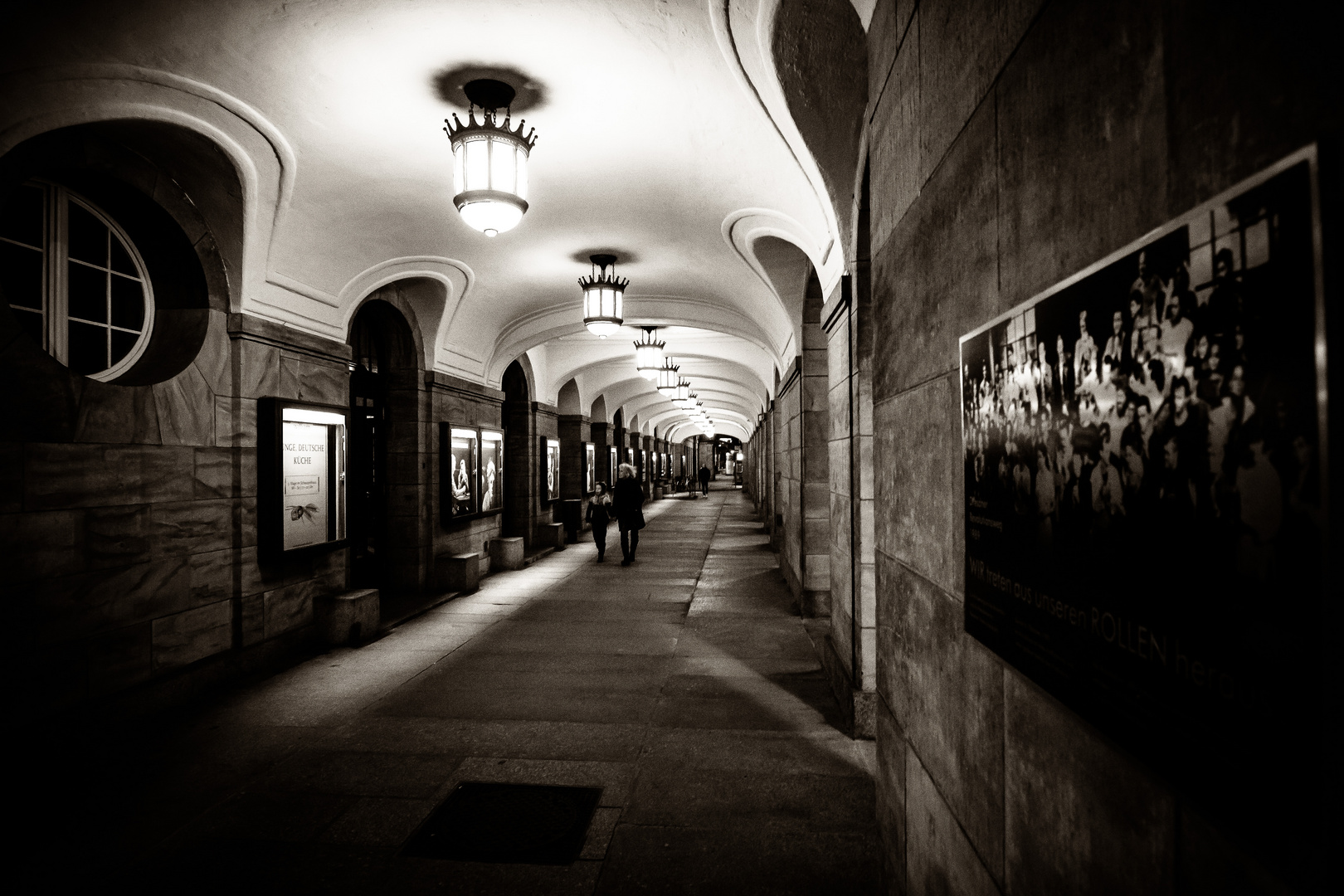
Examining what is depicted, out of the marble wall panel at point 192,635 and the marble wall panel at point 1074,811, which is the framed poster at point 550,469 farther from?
the marble wall panel at point 1074,811

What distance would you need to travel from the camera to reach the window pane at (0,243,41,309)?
4.48 metres

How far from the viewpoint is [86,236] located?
5.13m

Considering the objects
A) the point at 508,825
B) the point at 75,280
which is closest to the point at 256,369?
the point at 75,280

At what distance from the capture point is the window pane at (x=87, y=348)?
16.4 ft

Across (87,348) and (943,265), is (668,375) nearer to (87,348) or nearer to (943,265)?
(87,348)

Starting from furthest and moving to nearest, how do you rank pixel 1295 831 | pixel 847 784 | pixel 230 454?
1. pixel 230 454
2. pixel 847 784
3. pixel 1295 831

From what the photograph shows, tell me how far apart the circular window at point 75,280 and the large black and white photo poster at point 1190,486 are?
18.4 ft

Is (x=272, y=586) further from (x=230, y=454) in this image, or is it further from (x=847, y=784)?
(x=847, y=784)

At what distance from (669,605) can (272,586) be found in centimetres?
451

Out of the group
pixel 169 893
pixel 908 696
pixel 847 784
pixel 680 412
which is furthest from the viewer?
pixel 680 412

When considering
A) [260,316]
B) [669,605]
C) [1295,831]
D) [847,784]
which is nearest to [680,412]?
[669,605]

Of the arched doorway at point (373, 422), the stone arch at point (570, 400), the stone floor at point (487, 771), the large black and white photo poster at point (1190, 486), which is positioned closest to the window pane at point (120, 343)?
the stone floor at point (487, 771)

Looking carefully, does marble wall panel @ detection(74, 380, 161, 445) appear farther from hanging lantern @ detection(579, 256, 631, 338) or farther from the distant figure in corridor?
the distant figure in corridor

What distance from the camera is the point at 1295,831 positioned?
0.83 meters
